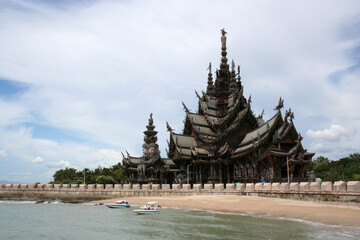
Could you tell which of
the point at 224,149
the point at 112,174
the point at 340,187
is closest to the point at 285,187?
the point at 340,187

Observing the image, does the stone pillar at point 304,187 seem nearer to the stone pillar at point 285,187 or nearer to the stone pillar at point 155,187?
the stone pillar at point 285,187

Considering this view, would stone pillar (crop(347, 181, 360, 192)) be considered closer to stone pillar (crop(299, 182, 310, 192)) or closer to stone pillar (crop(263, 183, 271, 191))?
stone pillar (crop(299, 182, 310, 192))

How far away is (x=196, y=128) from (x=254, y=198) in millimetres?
21219

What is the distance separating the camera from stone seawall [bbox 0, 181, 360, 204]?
71.8 ft

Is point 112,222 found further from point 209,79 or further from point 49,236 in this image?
point 209,79

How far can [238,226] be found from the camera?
17.6 m

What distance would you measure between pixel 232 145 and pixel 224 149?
8.85 feet

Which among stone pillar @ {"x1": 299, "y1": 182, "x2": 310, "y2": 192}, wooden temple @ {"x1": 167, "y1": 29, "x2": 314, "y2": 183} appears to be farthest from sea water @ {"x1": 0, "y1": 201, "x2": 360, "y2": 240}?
wooden temple @ {"x1": 167, "y1": 29, "x2": 314, "y2": 183}

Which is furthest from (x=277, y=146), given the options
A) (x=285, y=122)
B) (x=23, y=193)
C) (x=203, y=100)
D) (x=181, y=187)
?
(x=23, y=193)

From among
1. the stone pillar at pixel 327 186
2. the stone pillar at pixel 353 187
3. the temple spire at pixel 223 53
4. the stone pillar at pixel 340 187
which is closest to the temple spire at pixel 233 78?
the temple spire at pixel 223 53

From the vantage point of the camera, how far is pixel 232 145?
1697 inches

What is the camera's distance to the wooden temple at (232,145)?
35.2m

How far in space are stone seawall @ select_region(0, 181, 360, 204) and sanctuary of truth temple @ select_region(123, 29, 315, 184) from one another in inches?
144

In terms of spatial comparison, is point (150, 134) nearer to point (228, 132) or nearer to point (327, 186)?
point (228, 132)
